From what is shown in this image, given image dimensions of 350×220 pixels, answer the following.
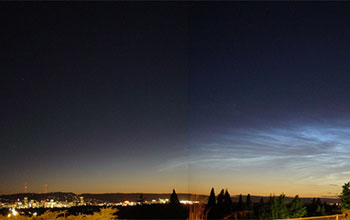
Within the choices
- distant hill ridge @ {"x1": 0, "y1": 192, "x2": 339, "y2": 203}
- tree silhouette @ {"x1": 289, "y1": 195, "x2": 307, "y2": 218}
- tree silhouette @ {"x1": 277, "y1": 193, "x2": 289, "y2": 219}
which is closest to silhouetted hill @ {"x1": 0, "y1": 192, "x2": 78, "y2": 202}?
distant hill ridge @ {"x1": 0, "y1": 192, "x2": 339, "y2": 203}

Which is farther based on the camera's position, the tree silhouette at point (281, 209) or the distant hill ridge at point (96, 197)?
the tree silhouette at point (281, 209)

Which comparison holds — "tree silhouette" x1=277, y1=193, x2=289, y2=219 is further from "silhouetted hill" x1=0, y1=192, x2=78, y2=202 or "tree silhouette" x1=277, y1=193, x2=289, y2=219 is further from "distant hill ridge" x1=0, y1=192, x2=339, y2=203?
"silhouetted hill" x1=0, y1=192, x2=78, y2=202

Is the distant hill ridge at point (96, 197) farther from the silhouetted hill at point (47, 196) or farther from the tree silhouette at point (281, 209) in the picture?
the tree silhouette at point (281, 209)

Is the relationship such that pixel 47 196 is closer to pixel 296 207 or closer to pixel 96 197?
pixel 96 197

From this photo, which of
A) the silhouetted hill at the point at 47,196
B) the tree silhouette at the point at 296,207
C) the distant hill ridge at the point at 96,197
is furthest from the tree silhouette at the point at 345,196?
the silhouetted hill at the point at 47,196

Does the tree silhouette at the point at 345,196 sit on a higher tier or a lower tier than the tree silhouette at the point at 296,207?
higher

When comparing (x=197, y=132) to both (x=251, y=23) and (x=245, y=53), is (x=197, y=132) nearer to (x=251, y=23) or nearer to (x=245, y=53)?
(x=245, y=53)

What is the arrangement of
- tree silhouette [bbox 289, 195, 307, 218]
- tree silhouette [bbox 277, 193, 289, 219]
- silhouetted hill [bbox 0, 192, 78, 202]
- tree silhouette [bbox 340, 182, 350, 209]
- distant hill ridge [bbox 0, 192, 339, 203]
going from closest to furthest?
1. distant hill ridge [bbox 0, 192, 339, 203]
2. tree silhouette [bbox 340, 182, 350, 209]
3. tree silhouette [bbox 277, 193, 289, 219]
4. tree silhouette [bbox 289, 195, 307, 218]
5. silhouetted hill [bbox 0, 192, 78, 202]

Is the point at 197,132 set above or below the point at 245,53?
below

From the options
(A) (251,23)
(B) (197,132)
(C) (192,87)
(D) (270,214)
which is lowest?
(D) (270,214)

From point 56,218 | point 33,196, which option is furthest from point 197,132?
point 33,196

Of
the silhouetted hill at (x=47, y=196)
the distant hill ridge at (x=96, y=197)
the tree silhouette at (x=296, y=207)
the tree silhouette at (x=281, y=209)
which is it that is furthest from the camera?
the silhouetted hill at (x=47, y=196)
